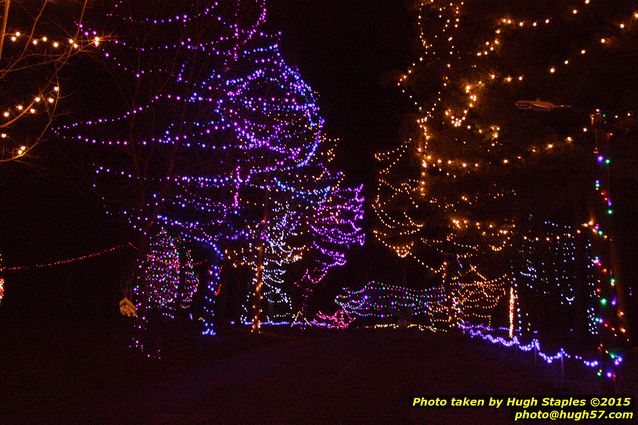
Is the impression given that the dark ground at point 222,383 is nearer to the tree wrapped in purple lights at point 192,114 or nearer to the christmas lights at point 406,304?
the tree wrapped in purple lights at point 192,114

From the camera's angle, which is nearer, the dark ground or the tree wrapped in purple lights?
the dark ground

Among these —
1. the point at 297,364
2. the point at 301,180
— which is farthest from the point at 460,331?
the point at 297,364

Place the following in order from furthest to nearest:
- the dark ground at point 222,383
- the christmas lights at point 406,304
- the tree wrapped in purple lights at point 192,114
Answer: the christmas lights at point 406,304
the tree wrapped in purple lights at point 192,114
the dark ground at point 222,383

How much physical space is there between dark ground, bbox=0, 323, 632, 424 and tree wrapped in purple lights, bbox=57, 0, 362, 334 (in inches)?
147

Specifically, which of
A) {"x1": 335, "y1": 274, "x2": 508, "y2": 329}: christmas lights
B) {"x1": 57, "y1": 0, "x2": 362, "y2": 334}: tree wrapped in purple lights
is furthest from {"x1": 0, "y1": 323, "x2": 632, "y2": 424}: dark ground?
{"x1": 335, "y1": 274, "x2": 508, "y2": 329}: christmas lights

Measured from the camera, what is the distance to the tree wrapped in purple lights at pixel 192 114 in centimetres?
1744

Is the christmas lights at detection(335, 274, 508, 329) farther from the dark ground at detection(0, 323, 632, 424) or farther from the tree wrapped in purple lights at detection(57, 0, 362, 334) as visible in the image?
the dark ground at detection(0, 323, 632, 424)

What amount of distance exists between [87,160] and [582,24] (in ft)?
49.8

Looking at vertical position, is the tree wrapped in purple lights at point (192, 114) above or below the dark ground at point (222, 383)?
above

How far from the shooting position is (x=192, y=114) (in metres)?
18.6

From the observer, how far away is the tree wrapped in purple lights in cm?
1744

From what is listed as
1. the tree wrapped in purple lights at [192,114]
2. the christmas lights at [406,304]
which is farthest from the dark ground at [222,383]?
the christmas lights at [406,304]

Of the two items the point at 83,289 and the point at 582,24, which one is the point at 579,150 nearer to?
the point at 582,24

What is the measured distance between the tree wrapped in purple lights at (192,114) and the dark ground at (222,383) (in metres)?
3.72
